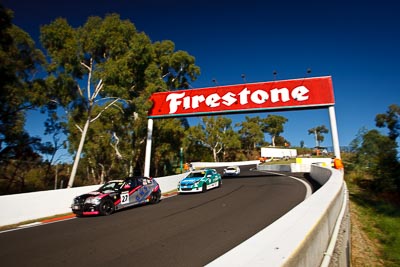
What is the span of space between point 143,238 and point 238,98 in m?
16.3

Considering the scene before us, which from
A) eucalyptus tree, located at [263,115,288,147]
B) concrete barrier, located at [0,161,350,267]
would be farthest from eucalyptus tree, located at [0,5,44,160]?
eucalyptus tree, located at [263,115,288,147]

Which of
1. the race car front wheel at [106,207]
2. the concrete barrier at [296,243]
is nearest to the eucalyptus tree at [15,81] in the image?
the race car front wheel at [106,207]

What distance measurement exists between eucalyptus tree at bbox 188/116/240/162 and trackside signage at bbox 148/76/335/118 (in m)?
42.3

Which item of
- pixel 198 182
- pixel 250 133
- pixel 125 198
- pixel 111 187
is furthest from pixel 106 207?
pixel 250 133

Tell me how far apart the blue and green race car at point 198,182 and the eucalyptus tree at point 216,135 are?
47320 millimetres

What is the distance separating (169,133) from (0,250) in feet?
89.4

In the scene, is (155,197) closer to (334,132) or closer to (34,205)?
(34,205)

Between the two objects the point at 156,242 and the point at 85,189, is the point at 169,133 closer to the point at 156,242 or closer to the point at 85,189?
the point at 85,189

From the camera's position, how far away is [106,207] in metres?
11.2

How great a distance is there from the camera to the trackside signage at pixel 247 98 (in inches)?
789

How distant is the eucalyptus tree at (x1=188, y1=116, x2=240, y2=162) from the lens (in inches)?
2683

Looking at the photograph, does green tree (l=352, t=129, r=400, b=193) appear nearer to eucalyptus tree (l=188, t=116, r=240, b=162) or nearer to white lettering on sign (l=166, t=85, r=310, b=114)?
white lettering on sign (l=166, t=85, r=310, b=114)

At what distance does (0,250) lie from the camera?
6691 millimetres

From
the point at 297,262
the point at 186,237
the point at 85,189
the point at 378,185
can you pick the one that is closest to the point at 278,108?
the point at 378,185
